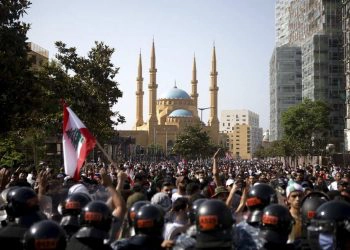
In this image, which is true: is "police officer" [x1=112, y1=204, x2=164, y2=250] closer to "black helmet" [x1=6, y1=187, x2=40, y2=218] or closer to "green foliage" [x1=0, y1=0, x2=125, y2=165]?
"black helmet" [x1=6, y1=187, x2=40, y2=218]

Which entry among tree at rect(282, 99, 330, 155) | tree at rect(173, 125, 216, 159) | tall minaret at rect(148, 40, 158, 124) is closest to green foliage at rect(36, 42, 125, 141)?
tree at rect(282, 99, 330, 155)

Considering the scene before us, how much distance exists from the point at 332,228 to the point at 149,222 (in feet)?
4.58

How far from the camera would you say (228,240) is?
13.5 ft

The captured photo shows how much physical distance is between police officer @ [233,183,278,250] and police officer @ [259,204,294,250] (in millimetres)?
96

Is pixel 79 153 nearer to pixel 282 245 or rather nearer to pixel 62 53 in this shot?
pixel 282 245

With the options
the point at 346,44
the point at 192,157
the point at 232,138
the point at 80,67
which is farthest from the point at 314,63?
the point at 232,138

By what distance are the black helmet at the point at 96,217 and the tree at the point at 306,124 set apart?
4894 cm

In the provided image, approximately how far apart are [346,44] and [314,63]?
790cm

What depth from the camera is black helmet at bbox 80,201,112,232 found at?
4469 millimetres

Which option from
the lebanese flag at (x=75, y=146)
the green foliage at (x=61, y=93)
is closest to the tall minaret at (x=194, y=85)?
the green foliage at (x=61, y=93)

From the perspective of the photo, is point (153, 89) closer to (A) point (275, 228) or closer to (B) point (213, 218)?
(A) point (275, 228)

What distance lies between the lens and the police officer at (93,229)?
435 centimetres

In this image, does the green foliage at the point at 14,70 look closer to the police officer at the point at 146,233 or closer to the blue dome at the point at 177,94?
the police officer at the point at 146,233

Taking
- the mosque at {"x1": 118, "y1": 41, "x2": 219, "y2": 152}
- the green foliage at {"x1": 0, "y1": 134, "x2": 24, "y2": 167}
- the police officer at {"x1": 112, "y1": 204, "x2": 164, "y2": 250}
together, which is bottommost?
the police officer at {"x1": 112, "y1": 204, "x2": 164, "y2": 250}
